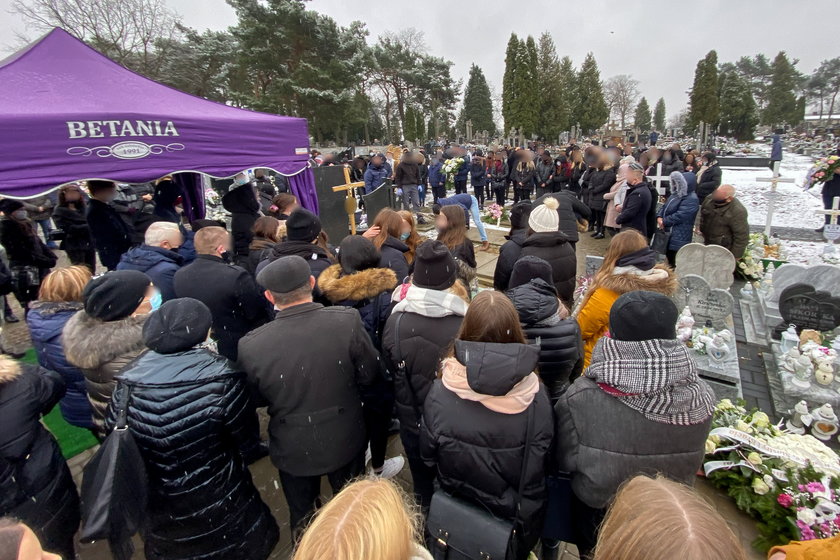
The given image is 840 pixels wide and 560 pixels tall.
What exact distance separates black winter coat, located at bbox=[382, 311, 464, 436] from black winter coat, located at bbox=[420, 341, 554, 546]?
1.67ft

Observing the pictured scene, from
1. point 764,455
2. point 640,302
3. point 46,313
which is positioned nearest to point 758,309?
point 764,455

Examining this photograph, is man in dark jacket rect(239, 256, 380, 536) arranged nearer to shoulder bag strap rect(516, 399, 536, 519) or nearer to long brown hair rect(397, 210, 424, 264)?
shoulder bag strap rect(516, 399, 536, 519)

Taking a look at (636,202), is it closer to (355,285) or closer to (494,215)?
(494,215)

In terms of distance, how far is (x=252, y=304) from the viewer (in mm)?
3416

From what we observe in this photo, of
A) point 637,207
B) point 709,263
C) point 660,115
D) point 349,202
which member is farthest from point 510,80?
point 660,115

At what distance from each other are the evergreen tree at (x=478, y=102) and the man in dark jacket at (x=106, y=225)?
54216mm

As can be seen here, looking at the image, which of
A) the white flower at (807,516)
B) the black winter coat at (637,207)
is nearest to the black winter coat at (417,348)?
the white flower at (807,516)

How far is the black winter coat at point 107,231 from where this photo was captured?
5.02 metres

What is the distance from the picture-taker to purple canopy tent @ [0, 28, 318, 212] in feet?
11.9

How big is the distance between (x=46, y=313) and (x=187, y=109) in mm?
3138

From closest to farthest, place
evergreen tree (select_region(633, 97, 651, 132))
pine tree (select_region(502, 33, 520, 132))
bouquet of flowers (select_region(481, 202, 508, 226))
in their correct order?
bouquet of flowers (select_region(481, 202, 508, 226)), pine tree (select_region(502, 33, 520, 132)), evergreen tree (select_region(633, 97, 651, 132))

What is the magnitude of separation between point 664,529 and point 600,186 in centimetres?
901

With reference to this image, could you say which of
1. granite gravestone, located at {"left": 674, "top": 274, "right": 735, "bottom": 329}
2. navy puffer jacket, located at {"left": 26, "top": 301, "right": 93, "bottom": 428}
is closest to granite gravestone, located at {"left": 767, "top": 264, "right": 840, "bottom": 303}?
granite gravestone, located at {"left": 674, "top": 274, "right": 735, "bottom": 329}

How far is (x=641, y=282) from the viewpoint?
10.1ft
